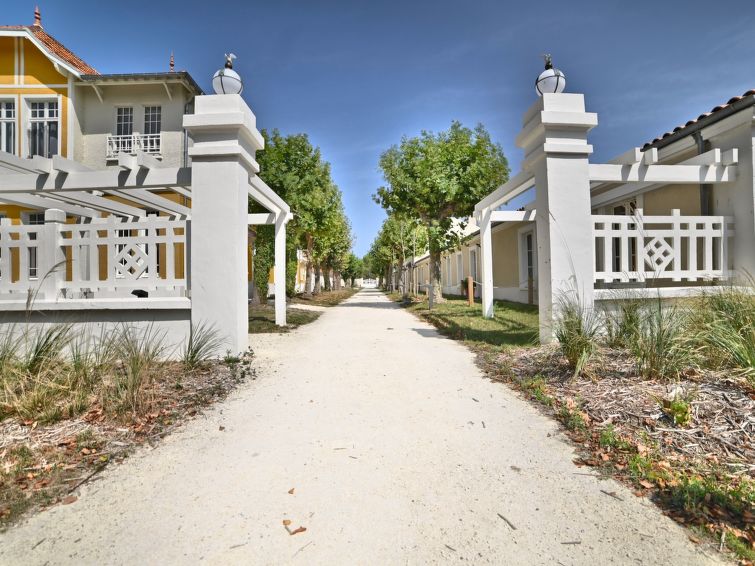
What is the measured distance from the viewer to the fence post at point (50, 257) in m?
5.95

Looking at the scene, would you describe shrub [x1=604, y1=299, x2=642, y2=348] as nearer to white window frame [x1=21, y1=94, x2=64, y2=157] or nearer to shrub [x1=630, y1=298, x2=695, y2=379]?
shrub [x1=630, y1=298, x2=695, y2=379]

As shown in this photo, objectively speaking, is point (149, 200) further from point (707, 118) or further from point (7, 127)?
point (7, 127)

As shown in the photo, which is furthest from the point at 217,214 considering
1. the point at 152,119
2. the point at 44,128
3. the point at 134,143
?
the point at 44,128

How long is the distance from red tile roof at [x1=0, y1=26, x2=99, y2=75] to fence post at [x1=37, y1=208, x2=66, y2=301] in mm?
13713

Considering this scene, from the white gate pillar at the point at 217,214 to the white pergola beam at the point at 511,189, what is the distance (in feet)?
15.9

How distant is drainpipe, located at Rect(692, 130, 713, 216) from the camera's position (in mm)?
6887

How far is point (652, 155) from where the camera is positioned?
5.98 m

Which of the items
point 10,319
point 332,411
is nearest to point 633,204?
point 332,411

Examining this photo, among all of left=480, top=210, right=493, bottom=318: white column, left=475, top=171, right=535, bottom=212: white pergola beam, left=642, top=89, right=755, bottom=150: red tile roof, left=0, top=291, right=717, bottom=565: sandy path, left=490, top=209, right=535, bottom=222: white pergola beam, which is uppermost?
left=642, top=89, right=755, bottom=150: red tile roof

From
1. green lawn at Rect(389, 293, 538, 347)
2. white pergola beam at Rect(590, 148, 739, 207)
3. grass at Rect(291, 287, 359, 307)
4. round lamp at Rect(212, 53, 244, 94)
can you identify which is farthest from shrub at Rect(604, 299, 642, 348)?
grass at Rect(291, 287, 359, 307)

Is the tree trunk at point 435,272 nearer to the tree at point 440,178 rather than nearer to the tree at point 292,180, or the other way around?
the tree at point 440,178

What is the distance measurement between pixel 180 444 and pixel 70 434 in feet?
2.87

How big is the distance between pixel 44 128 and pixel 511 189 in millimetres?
18080

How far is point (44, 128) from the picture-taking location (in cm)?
1567
